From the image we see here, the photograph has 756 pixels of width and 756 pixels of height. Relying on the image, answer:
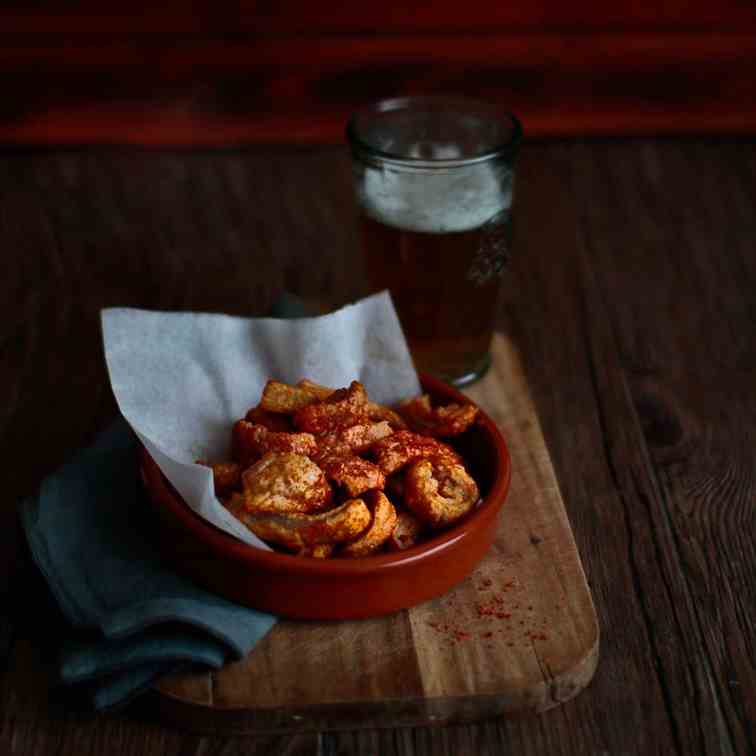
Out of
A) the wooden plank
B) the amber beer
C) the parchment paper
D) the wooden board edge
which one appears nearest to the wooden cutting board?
the wooden board edge

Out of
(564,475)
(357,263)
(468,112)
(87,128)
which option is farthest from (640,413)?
(87,128)

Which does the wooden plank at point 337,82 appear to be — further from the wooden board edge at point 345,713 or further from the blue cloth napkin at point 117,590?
the wooden board edge at point 345,713

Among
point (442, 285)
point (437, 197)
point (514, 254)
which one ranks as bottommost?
point (514, 254)

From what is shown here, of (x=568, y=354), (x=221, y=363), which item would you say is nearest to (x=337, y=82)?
(x=568, y=354)

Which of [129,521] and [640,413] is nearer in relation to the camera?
[129,521]

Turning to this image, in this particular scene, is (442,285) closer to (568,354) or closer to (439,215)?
(439,215)

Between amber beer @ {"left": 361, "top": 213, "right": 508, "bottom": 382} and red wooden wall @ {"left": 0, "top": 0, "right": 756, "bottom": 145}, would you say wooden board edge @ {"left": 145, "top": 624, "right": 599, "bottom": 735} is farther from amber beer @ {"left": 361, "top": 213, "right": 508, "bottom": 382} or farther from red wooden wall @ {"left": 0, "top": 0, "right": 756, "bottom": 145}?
red wooden wall @ {"left": 0, "top": 0, "right": 756, "bottom": 145}

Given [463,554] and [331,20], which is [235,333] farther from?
[331,20]
